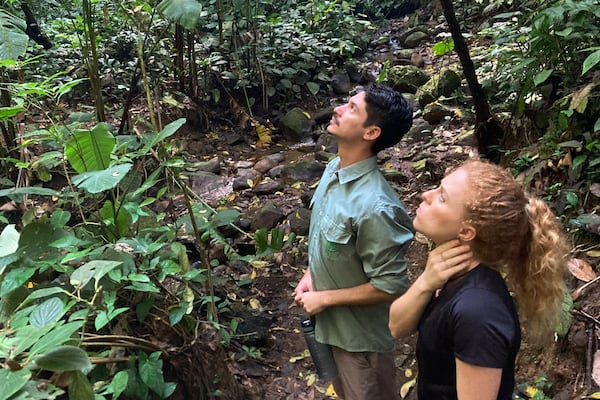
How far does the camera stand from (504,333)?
3.85 ft

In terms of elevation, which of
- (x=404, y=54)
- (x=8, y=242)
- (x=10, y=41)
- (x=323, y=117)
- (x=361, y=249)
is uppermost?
(x=10, y=41)

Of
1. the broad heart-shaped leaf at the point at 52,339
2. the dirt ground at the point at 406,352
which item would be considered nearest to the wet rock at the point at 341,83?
the dirt ground at the point at 406,352

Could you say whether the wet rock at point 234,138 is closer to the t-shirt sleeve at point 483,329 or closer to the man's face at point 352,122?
the man's face at point 352,122

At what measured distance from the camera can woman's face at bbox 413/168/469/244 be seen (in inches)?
50.8

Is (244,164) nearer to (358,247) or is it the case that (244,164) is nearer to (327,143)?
(327,143)

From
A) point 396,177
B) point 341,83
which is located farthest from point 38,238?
point 341,83

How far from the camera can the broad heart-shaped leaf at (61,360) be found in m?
1.10

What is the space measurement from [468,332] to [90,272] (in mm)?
1129

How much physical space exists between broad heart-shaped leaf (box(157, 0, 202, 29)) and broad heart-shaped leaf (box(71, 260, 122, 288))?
130 centimetres

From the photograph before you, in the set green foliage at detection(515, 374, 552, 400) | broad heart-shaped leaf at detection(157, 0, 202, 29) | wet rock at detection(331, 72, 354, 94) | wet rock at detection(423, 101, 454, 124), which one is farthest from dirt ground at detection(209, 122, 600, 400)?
wet rock at detection(331, 72, 354, 94)

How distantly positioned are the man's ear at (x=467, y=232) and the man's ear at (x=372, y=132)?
64 cm

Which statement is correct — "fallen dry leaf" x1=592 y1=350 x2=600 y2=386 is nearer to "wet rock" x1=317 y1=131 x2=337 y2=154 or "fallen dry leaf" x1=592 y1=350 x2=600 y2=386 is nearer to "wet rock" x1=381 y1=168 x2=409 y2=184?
"wet rock" x1=381 y1=168 x2=409 y2=184

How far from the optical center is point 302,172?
5621 millimetres

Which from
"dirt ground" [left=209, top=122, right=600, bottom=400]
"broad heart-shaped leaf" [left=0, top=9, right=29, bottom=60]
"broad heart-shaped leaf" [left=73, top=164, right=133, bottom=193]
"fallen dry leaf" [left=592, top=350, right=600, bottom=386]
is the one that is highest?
"broad heart-shaped leaf" [left=0, top=9, right=29, bottom=60]
